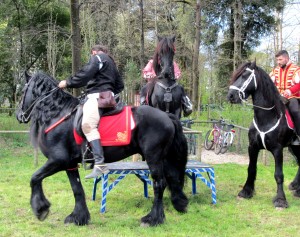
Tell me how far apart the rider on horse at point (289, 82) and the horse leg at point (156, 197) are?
260 centimetres

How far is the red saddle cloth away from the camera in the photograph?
5039 millimetres

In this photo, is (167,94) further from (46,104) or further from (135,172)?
(46,104)

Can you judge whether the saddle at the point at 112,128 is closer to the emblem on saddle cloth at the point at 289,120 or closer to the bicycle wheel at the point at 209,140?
the emblem on saddle cloth at the point at 289,120

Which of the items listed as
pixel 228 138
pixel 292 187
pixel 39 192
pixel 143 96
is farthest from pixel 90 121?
pixel 228 138

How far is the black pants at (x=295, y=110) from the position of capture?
6336 mm

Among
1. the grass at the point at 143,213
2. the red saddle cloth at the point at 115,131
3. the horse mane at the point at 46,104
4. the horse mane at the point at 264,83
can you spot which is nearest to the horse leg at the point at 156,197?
the grass at the point at 143,213

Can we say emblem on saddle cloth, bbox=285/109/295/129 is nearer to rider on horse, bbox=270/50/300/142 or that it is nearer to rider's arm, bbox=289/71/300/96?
rider on horse, bbox=270/50/300/142

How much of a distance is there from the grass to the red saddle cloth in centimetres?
115

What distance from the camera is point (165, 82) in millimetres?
6293

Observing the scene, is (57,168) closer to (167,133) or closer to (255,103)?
(167,133)

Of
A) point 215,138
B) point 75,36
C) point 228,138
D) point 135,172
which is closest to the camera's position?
point 135,172

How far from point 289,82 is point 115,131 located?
332cm

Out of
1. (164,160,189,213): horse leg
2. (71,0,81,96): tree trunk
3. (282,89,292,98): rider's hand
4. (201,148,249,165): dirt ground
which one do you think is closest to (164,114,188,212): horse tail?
(164,160,189,213): horse leg

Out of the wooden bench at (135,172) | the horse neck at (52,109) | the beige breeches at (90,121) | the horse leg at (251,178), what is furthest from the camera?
the horse leg at (251,178)
